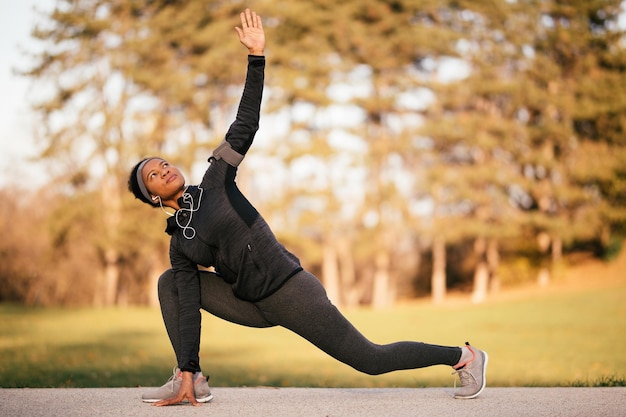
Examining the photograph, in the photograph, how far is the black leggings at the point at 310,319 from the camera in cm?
423

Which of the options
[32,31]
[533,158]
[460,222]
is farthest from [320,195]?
[32,31]

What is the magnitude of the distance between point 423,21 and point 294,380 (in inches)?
1035

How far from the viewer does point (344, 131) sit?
30891mm

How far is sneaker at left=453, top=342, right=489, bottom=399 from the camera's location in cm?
466

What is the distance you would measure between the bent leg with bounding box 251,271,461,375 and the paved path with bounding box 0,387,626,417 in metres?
0.30

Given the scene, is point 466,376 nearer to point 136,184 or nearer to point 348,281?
point 136,184

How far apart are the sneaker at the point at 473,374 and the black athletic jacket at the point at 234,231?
126 cm

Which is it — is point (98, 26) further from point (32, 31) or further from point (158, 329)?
point (158, 329)

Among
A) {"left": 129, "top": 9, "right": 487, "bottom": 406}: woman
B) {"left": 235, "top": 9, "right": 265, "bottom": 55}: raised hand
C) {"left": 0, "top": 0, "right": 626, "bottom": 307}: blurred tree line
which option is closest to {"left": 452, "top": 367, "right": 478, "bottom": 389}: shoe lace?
{"left": 129, "top": 9, "right": 487, "bottom": 406}: woman

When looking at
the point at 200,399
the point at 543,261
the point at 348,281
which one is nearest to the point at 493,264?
the point at 543,261

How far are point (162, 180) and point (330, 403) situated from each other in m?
1.72

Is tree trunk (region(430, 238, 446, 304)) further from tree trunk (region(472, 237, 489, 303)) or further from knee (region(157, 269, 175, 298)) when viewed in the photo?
knee (region(157, 269, 175, 298))

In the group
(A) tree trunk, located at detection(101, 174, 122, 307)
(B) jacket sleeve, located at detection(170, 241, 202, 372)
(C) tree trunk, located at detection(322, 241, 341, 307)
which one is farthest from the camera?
Answer: (C) tree trunk, located at detection(322, 241, 341, 307)

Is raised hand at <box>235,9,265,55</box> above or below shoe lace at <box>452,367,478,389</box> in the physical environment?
above
